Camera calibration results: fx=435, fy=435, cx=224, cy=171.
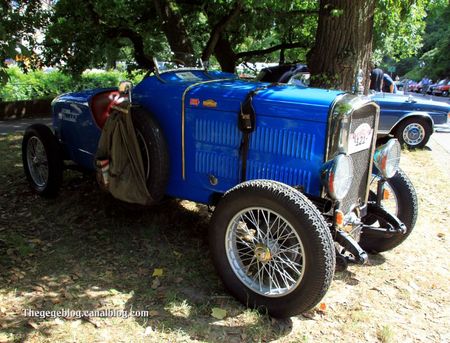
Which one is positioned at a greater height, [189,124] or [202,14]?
[202,14]

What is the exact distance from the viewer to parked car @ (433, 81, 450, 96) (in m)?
33.3

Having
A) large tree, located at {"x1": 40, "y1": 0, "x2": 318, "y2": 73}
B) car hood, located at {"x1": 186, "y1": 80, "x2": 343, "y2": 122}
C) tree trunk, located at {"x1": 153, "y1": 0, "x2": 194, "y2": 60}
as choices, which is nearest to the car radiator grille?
car hood, located at {"x1": 186, "y1": 80, "x2": 343, "y2": 122}

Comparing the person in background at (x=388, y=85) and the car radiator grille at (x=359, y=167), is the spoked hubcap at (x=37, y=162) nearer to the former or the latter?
the car radiator grille at (x=359, y=167)

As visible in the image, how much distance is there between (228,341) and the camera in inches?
114

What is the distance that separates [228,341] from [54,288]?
1498 mm

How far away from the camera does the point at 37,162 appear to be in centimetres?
531

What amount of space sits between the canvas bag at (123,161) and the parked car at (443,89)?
114ft

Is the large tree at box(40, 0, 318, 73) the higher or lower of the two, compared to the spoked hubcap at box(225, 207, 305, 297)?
higher

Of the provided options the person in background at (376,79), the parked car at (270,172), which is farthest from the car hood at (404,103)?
the parked car at (270,172)

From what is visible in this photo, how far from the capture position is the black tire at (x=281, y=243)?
9.25 ft

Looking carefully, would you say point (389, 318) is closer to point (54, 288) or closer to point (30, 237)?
point (54, 288)

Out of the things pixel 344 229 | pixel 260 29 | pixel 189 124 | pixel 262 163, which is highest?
pixel 260 29

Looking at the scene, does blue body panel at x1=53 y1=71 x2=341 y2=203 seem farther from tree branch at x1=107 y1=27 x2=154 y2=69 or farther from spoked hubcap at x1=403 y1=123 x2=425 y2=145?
spoked hubcap at x1=403 y1=123 x2=425 y2=145

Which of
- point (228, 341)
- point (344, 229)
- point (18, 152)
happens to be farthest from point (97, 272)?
point (18, 152)
